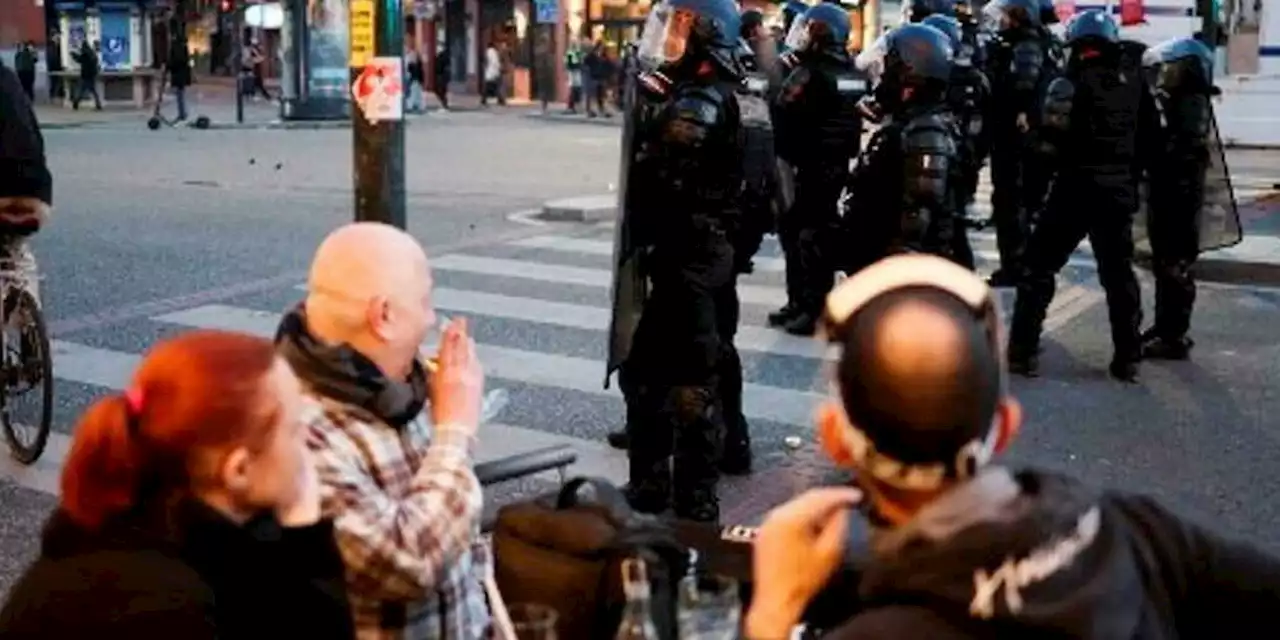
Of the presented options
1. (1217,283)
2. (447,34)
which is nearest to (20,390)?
(1217,283)

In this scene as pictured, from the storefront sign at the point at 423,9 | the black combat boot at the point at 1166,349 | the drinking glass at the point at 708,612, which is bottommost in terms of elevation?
the black combat boot at the point at 1166,349

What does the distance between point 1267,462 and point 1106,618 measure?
19.7ft

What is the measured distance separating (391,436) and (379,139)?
4.15m

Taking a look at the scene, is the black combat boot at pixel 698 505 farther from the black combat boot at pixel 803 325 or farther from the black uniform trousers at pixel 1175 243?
the black uniform trousers at pixel 1175 243

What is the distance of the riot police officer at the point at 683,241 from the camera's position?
20.6 feet

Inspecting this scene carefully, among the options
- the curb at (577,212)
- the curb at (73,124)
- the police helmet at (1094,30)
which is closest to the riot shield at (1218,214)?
the police helmet at (1094,30)

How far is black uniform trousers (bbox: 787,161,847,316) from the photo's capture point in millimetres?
10125

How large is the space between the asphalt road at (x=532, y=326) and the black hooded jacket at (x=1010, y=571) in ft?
1.36

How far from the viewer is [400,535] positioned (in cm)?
285

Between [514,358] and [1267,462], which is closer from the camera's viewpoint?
[1267,462]

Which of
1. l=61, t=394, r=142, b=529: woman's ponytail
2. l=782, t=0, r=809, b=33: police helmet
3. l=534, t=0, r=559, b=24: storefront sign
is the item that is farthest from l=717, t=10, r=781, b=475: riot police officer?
l=534, t=0, r=559, b=24: storefront sign

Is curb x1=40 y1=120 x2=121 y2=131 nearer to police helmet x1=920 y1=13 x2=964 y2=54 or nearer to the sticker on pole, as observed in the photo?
police helmet x1=920 y1=13 x2=964 y2=54

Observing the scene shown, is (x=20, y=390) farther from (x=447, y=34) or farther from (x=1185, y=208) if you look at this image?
(x=447, y=34)

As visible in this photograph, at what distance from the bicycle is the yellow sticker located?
1668 millimetres
